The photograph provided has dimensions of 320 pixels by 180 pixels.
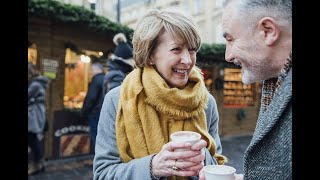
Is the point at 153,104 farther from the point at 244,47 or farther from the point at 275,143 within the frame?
the point at 275,143

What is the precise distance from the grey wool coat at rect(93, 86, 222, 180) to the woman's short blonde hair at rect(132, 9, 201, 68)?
0.97ft

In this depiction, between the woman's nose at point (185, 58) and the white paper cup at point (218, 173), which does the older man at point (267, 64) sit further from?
the woman's nose at point (185, 58)

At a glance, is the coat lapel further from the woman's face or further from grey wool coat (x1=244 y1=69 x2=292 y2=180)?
the woman's face

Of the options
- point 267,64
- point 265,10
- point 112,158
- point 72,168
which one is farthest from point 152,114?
point 72,168

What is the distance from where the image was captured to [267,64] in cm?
136

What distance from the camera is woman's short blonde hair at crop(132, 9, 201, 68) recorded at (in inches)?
77.2

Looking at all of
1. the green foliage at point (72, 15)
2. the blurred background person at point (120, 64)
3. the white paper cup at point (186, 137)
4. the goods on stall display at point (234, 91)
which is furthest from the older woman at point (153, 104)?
the goods on stall display at point (234, 91)

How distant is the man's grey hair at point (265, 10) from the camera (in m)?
1.23

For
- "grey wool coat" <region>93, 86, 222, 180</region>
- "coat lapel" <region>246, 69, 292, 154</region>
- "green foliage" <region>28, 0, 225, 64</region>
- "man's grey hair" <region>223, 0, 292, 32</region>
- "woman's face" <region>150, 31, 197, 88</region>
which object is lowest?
"grey wool coat" <region>93, 86, 222, 180</region>

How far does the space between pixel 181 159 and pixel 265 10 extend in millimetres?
729

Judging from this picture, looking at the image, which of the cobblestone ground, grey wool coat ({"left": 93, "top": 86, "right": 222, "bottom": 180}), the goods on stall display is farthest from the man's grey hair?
the goods on stall display
